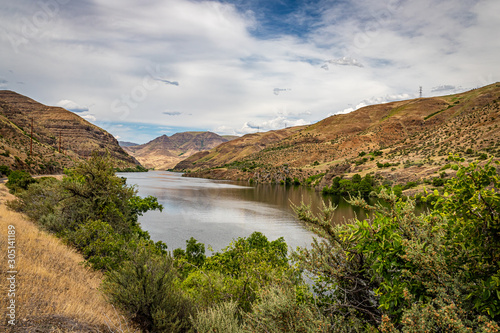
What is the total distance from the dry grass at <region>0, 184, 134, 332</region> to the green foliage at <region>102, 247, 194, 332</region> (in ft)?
1.45

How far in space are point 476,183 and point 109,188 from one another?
677 inches

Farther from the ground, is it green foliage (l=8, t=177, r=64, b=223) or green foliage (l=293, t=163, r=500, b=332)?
green foliage (l=293, t=163, r=500, b=332)

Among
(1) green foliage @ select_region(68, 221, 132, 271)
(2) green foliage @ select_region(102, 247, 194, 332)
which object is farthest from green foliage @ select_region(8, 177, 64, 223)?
(2) green foliage @ select_region(102, 247, 194, 332)

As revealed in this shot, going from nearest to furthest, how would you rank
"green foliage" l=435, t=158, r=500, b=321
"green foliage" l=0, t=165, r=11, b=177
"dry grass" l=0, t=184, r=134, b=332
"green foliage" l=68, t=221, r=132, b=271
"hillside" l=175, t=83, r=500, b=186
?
"green foliage" l=435, t=158, r=500, b=321 < "dry grass" l=0, t=184, r=134, b=332 < "green foliage" l=68, t=221, r=132, b=271 < "green foliage" l=0, t=165, r=11, b=177 < "hillside" l=175, t=83, r=500, b=186

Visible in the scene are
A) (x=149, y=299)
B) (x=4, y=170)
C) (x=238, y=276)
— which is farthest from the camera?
(x=4, y=170)

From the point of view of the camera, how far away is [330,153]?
399 feet

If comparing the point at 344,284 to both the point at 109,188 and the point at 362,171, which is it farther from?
the point at 362,171

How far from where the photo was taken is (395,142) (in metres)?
108

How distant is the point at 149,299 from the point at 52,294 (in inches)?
102

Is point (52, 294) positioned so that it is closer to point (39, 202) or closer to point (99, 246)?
point (99, 246)

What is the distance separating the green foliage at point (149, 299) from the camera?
7.73 m

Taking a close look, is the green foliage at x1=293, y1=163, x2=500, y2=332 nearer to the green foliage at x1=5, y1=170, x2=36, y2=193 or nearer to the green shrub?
the green shrub

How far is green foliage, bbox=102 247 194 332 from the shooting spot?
7.73 meters

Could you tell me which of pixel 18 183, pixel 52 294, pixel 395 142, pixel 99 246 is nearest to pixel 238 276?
pixel 99 246
